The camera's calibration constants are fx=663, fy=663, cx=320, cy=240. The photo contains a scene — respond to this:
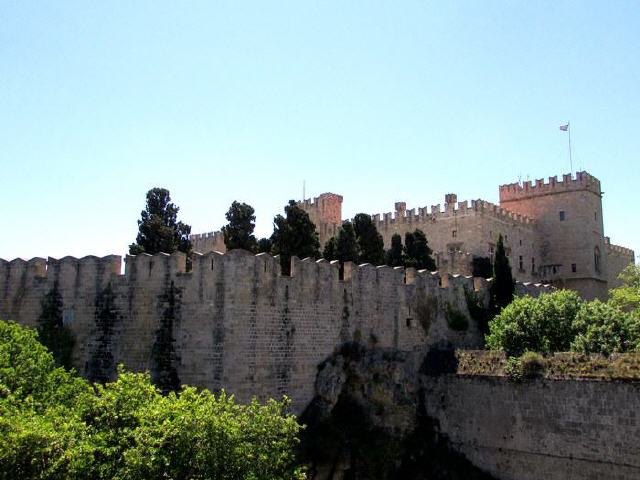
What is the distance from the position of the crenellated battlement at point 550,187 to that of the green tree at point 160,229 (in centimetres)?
2724

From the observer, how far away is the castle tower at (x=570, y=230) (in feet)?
155

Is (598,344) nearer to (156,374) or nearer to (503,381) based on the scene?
(503,381)

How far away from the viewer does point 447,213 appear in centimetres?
4391

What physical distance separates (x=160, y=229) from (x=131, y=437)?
58.7 feet

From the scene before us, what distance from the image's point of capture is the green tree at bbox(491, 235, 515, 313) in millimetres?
30781

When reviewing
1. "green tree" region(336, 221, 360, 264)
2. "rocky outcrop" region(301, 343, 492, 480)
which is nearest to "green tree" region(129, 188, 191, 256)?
"green tree" region(336, 221, 360, 264)

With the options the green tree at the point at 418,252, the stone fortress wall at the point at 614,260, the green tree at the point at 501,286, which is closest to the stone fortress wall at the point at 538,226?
the stone fortress wall at the point at 614,260

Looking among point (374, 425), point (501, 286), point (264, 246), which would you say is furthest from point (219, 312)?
point (501, 286)

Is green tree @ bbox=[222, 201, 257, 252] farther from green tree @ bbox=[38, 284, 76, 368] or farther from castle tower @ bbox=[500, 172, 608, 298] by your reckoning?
castle tower @ bbox=[500, 172, 608, 298]

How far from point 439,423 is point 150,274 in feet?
38.3

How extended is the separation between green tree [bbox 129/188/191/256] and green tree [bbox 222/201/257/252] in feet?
6.88

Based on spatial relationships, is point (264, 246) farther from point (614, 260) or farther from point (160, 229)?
point (614, 260)

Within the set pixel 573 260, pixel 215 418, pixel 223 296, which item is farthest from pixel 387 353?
pixel 573 260

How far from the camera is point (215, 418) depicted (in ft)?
45.4
